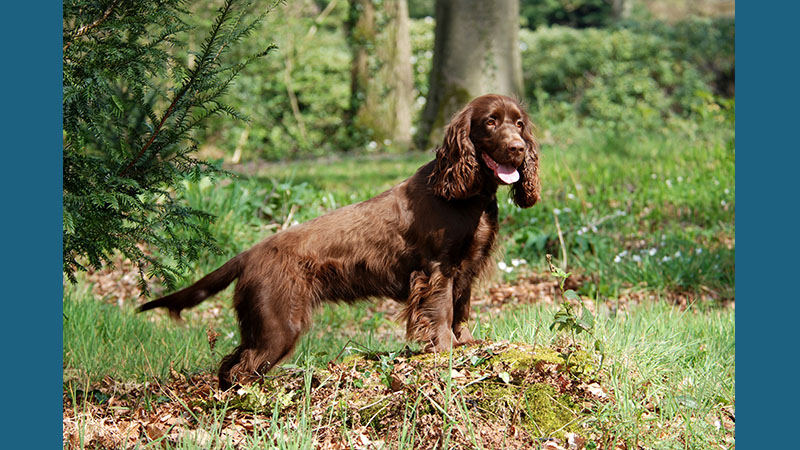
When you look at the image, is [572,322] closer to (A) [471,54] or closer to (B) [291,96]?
(A) [471,54]

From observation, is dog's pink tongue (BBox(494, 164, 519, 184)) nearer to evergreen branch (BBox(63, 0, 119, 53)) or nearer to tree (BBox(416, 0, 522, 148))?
evergreen branch (BBox(63, 0, 119, 53))

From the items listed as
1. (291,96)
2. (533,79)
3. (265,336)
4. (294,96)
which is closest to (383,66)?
(291,96)

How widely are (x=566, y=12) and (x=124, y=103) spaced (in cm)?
2477

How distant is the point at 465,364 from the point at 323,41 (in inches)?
490

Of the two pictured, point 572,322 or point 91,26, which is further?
point 572,322

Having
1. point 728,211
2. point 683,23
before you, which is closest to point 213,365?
point 728,211

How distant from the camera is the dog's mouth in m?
3.43

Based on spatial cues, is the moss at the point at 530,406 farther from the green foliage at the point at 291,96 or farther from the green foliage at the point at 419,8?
the green foliage at the point at 419,8

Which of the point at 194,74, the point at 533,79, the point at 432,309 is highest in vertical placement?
the point at 194,74

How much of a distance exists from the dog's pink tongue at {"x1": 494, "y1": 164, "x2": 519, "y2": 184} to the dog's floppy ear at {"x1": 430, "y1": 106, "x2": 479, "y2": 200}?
10 cm

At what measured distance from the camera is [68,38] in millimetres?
3020

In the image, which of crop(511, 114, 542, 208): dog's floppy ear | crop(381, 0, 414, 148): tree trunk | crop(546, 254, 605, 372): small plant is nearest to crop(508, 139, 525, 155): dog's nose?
crop(511, 114, 542, 208): dog's floppy ear

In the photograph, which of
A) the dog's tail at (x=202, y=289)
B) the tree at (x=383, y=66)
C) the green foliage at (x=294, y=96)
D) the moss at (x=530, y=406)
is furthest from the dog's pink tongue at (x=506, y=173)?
the green foliage at (x=294, y=96)

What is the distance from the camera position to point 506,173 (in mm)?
3451
